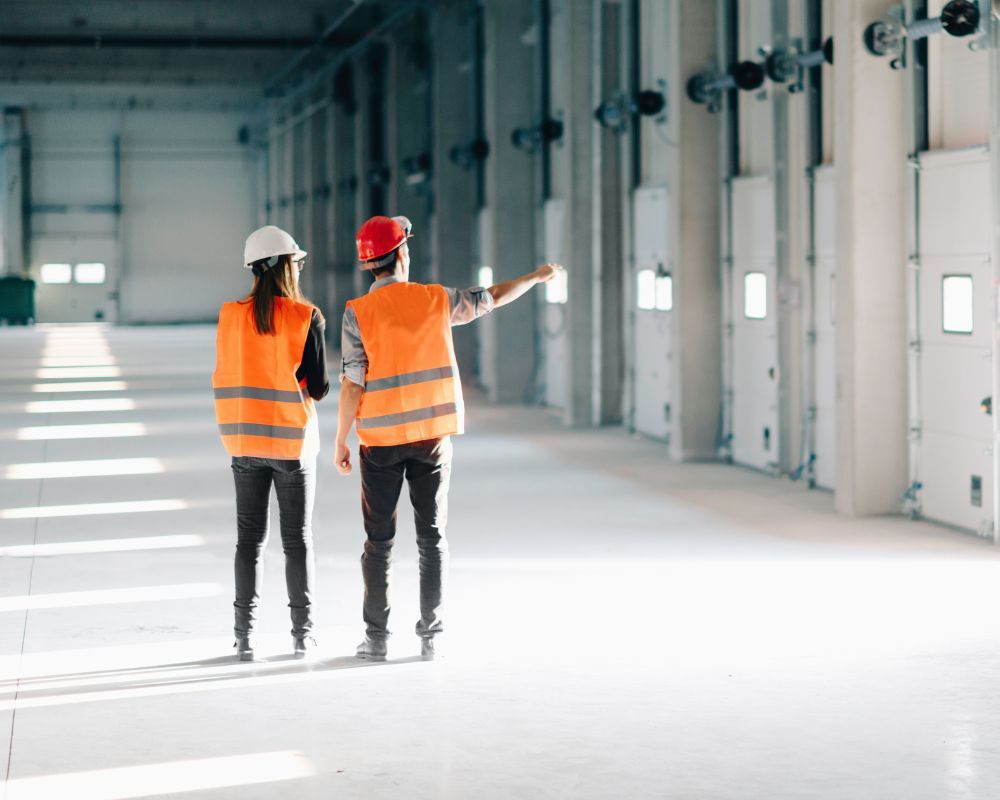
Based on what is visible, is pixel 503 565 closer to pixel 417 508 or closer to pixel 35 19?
pixel 417 508

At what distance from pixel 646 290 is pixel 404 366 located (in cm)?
1017

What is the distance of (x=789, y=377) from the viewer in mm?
12969

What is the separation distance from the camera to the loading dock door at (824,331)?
39.8ft

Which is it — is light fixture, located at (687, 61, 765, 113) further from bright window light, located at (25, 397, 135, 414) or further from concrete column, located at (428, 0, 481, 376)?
bright window light, located at (25, 397, 135, 414)

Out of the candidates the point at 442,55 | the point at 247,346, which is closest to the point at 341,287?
the point at 442,55

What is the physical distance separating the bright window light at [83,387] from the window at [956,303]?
49.0ft

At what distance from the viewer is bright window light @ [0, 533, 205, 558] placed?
9.58 metres

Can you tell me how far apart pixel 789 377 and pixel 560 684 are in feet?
23.5

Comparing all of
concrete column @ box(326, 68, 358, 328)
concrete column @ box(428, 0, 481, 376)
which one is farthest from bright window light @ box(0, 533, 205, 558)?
concrete column @ box(326, 68, 358, 328)

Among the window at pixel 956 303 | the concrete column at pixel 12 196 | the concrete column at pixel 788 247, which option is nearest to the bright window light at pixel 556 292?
the concrete column at pixel 788 247

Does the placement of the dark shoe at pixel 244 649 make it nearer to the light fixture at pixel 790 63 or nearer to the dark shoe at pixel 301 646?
the dark shoe at pixel 301 646

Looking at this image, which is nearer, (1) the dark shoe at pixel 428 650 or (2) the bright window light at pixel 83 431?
(1) the dark shoe at pixel 428 650

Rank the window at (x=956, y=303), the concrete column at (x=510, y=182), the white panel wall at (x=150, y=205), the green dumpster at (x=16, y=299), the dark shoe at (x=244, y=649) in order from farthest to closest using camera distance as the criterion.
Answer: the white panel wall at (x=150, y=205), the green dumpster at (x=16, y=299), the concrete column at (x=510, y=182), the window at (x=956, y=303), the dark shoe at (x=244, y=649)

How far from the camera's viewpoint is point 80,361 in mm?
28906
